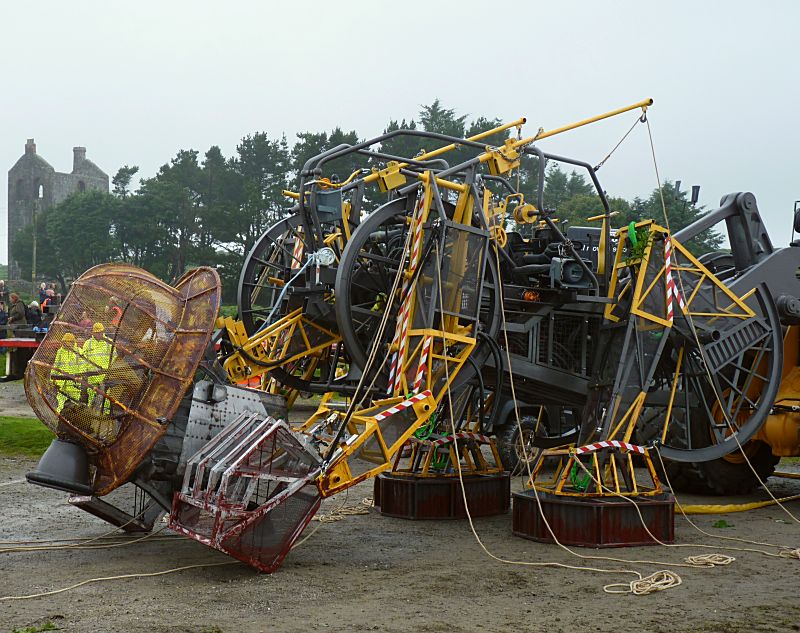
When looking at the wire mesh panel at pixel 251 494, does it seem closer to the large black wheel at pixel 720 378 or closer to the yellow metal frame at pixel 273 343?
the yellow metal frame at pixel 273 343

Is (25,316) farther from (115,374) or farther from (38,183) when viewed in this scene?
(38,183)

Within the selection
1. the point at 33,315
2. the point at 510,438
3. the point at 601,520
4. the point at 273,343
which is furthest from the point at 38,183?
the point at 601,520

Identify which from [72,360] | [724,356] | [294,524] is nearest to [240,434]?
[294,524]

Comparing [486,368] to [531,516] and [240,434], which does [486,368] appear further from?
[240,434]

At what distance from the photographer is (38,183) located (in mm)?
81188

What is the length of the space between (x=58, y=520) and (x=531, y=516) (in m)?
5.32

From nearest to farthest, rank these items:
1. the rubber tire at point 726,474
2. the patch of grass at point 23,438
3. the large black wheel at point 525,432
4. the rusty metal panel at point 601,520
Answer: the rusty metal panel at point 601,520
the rubber tire at point 726,474
the large black wheel at point 525,432
the patch of grass at point 23,438

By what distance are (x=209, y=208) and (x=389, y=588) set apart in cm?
4517

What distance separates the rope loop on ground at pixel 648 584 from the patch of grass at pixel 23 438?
37.9ft

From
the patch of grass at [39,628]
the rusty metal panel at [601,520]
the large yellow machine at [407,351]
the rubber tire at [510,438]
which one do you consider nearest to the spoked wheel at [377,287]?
the large yellow machine at [407,351]

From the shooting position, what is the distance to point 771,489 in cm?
1454

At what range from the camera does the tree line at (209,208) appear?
48.2 m

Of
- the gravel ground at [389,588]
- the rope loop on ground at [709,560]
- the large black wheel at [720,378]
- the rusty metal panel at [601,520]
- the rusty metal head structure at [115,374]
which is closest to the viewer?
the gravel ground at [389,588]

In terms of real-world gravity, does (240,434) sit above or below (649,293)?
below
